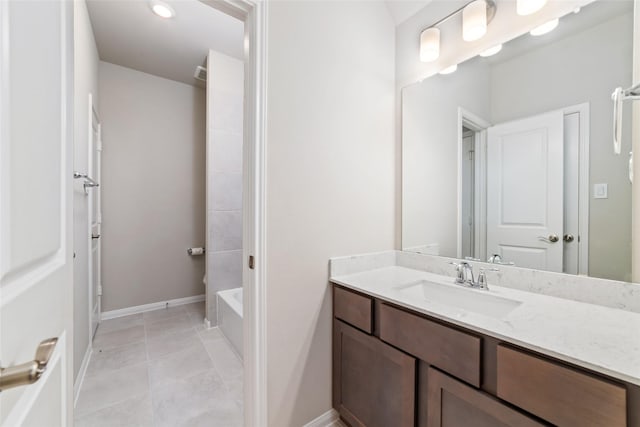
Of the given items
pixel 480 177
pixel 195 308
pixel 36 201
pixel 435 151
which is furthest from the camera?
pixel 195 308

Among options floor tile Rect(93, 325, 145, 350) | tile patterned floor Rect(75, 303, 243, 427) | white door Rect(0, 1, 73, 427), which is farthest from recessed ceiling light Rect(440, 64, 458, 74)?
floor tile Rect(93, 325, 145, 350)

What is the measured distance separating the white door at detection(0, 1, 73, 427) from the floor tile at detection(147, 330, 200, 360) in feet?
5.48

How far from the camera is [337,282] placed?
4.77 feet

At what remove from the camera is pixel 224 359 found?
2.12 m

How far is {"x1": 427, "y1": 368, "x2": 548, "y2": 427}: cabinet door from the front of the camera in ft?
2.68

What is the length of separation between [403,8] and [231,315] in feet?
8.54

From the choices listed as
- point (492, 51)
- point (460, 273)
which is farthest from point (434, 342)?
point (492, 51)

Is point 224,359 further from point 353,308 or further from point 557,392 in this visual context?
point 557,392

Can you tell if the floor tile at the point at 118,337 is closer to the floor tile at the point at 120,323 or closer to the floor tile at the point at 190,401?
the floor tile at the point at 120,323

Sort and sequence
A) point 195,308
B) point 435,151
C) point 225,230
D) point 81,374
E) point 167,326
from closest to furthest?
point 435,151, point 81,374, point 167,326, point 225,230, point 195,308

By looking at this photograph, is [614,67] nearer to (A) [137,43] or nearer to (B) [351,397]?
(B) [351,397]

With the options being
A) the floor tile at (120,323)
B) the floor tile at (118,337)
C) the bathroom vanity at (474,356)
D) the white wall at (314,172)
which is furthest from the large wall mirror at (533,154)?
the floor tile at (120,323)

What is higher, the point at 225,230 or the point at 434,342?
the point at 225,230

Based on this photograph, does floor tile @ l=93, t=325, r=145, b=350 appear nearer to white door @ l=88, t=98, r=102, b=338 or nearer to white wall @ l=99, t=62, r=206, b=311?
white door @ l=88, t=98, r=102, b=338
